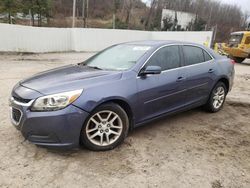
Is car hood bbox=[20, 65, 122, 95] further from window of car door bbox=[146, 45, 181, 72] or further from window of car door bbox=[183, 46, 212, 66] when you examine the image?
window of car door bbox=[183, 46, 212, 66]

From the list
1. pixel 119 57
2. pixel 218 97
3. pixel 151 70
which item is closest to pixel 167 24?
pixel 218 97

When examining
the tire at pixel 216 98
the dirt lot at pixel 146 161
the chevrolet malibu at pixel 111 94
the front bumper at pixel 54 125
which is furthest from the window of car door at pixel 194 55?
the front bumper at pixel 54 125

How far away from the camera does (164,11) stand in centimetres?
4984

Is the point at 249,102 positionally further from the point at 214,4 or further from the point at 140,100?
the point at 214,4

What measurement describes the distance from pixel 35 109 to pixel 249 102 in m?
5.31

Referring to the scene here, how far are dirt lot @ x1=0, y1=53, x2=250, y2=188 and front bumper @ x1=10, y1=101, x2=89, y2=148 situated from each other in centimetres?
28

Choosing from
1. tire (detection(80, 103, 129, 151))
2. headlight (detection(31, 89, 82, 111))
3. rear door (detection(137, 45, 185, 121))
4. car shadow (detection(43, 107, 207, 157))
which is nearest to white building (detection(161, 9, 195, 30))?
car shadow (detection(43, 107, 207, 157))

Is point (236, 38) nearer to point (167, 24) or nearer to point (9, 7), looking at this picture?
point (9, 7)

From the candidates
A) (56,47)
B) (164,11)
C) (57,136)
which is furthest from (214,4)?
(57,136)

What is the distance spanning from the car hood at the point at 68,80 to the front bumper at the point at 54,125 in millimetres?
296

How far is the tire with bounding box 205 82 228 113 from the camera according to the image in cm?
536

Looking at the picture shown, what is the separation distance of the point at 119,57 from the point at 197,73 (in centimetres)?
147

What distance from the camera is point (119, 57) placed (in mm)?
4457

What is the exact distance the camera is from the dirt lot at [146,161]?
9.93ft
